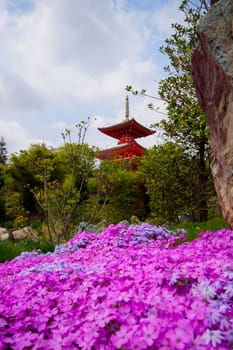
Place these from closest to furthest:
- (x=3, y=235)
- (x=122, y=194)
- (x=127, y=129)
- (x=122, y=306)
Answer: (x=122, y=306) → (x=3, y=235) → (x=122, y=194) → (x=127, y=129)

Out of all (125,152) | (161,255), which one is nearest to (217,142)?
(161,255)

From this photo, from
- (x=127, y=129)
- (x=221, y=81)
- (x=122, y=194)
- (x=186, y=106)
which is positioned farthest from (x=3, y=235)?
(x=127, y=129)

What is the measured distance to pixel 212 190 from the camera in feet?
24.2

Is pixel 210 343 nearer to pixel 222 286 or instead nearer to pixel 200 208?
pixel 222 286

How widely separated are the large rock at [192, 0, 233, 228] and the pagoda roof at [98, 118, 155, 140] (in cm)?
2352

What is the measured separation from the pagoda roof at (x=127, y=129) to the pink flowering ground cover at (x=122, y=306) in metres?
25.1

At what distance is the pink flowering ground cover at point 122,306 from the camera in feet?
4.52

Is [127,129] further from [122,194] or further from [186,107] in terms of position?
[186,107]

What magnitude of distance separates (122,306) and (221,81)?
2.39 metres

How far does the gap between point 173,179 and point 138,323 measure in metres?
6.39

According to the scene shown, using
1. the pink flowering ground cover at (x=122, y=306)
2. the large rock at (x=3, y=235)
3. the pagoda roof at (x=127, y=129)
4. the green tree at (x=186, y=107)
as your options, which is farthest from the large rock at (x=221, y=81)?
the pagoda roof at (x=127, y=129)

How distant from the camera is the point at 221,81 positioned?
10.3 feet

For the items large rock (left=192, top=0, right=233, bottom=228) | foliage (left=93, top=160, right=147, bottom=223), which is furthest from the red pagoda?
large rock (left=192, top=0, right=233, bottom=228)

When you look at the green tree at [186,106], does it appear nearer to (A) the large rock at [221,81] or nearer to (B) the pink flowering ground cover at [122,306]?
(A) the large rock at [221,81]
